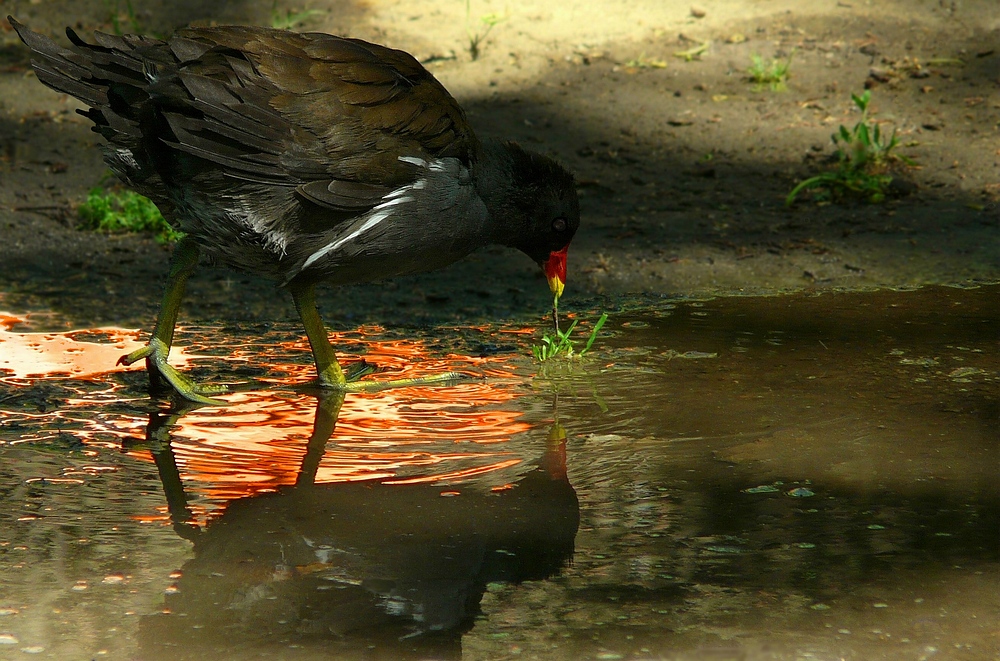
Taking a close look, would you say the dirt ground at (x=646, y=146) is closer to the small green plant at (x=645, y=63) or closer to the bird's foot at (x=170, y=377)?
the small green plant at (x=645, y=63)

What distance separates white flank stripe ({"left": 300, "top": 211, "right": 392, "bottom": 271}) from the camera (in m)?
4.38

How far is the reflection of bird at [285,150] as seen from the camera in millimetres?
4211

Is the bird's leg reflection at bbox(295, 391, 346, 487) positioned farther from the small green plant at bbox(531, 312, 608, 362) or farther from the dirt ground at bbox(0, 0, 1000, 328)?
the dirt ground at bbox(0, 0, 1000, 328)

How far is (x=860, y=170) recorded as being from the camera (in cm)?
724

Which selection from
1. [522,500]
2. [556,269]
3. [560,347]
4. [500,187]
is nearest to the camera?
[522,500]

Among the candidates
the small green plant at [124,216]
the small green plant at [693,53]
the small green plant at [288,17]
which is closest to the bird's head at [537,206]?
the small green plant at [124,216]

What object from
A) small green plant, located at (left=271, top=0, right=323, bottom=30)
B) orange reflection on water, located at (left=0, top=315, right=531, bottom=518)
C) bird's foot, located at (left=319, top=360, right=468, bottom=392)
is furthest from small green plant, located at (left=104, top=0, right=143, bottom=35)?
bird's foot, located at (left=319, top=360, right=468, bottom=392)

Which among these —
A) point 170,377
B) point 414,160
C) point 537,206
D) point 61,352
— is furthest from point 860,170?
A: point 61,352

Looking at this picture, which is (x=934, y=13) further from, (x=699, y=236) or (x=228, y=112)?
(x=228, y=112)

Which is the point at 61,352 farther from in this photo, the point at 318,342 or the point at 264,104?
the point at 264,104

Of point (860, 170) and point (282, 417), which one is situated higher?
point (860, 170)

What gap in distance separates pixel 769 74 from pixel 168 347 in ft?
17.6

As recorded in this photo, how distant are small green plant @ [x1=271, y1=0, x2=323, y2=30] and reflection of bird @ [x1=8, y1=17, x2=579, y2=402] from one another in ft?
14.5

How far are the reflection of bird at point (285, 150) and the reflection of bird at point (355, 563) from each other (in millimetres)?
942
